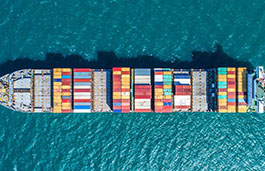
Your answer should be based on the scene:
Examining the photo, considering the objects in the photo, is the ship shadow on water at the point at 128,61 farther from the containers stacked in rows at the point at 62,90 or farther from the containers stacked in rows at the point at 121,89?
the containers stacked in rows at the point at 121,89

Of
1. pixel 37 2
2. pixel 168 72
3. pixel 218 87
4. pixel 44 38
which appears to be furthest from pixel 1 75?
pixel 218 87

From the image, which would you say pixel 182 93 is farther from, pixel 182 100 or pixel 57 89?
pixel 57 89

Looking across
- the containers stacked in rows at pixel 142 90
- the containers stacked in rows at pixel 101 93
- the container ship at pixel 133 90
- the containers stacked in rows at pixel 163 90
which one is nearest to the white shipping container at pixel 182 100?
the container ship at pixel 133 90

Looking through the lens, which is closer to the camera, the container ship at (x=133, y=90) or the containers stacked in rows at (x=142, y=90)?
the container ship at (x=133, y=90)

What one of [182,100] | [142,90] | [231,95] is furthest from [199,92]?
[142,90]

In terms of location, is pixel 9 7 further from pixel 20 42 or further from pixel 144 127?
pixel 144 127

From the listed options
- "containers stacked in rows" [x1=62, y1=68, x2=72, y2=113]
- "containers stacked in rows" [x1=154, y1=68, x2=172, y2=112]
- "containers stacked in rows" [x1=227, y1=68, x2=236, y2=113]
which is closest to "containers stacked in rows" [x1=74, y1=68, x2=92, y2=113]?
"containers stacked in rows" [x1=62, y1=68, x2=72, y2=113]

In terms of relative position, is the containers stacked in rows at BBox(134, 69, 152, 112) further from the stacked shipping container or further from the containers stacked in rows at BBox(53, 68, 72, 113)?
the stacked shipping container

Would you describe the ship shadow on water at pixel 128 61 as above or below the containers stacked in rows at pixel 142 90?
above
